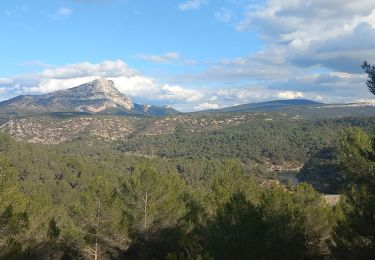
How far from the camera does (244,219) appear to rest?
25062 millimetres

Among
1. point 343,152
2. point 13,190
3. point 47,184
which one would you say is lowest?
point 47,184

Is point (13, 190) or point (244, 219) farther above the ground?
point (13, 190)

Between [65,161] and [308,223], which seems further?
[65,161]

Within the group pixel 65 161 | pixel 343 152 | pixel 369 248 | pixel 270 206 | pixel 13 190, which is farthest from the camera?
pixel 65 161

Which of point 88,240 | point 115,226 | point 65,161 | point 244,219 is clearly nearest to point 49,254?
point 88,240

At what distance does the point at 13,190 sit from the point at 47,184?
229 feet

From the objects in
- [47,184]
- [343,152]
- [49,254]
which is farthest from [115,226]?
[47,184]

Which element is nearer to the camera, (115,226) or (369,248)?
(369,248)

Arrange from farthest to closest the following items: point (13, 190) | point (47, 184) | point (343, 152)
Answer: point (47, 184)
point (13, 190)
point (343, 152)

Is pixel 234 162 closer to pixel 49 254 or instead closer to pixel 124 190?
pixel 124 190

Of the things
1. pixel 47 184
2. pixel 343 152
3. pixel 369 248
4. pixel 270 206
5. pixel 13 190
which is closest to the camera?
pixel 369 248

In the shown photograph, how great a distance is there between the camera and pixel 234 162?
31.0 m

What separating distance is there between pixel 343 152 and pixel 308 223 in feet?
25.2

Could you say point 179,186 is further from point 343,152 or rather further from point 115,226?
point 343,152
